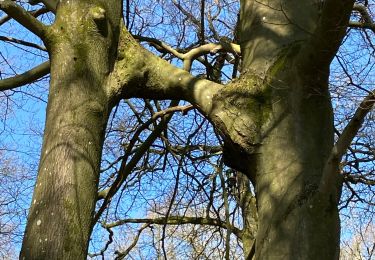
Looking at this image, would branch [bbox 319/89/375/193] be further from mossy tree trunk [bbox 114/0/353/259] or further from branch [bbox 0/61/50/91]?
branch [bbox 0/61/50/91]

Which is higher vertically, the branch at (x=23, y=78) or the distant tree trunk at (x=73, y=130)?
the branch at (x=23, y=78)

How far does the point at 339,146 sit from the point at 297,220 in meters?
0.51

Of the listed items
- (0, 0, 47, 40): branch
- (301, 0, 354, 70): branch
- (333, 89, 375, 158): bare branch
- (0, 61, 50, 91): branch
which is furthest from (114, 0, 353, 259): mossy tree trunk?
(0, 61, 50, 91): branch

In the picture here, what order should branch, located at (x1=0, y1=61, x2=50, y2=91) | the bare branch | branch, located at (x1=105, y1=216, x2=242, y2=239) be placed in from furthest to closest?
branch, located at (x1=105, y1=216, x2=242, y2=239), branch, located at (x1=0, y1=61, x2=50, y2=91), the bare branch

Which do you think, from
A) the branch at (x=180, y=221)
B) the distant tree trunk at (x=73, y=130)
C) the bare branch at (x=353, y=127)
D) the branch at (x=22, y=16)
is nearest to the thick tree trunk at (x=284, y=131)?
the bare branch at (x=353, y=127)

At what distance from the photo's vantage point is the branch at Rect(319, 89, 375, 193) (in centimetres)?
236

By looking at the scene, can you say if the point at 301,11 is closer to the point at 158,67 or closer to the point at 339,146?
the point at 158,67

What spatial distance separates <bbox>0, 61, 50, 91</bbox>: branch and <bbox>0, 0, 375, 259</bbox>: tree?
21.9 inches

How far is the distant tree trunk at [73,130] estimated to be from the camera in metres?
2.51

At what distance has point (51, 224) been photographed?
2498mm

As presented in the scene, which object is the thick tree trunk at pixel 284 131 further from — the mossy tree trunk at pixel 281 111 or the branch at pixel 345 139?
the branch at pixel 345 139

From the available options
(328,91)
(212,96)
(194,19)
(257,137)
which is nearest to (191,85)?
(212,96)

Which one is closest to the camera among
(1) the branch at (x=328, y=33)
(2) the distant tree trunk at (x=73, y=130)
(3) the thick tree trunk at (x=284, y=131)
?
(2) the distant tree trunk at (x=73, y=130)

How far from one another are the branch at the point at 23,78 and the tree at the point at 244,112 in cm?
56
